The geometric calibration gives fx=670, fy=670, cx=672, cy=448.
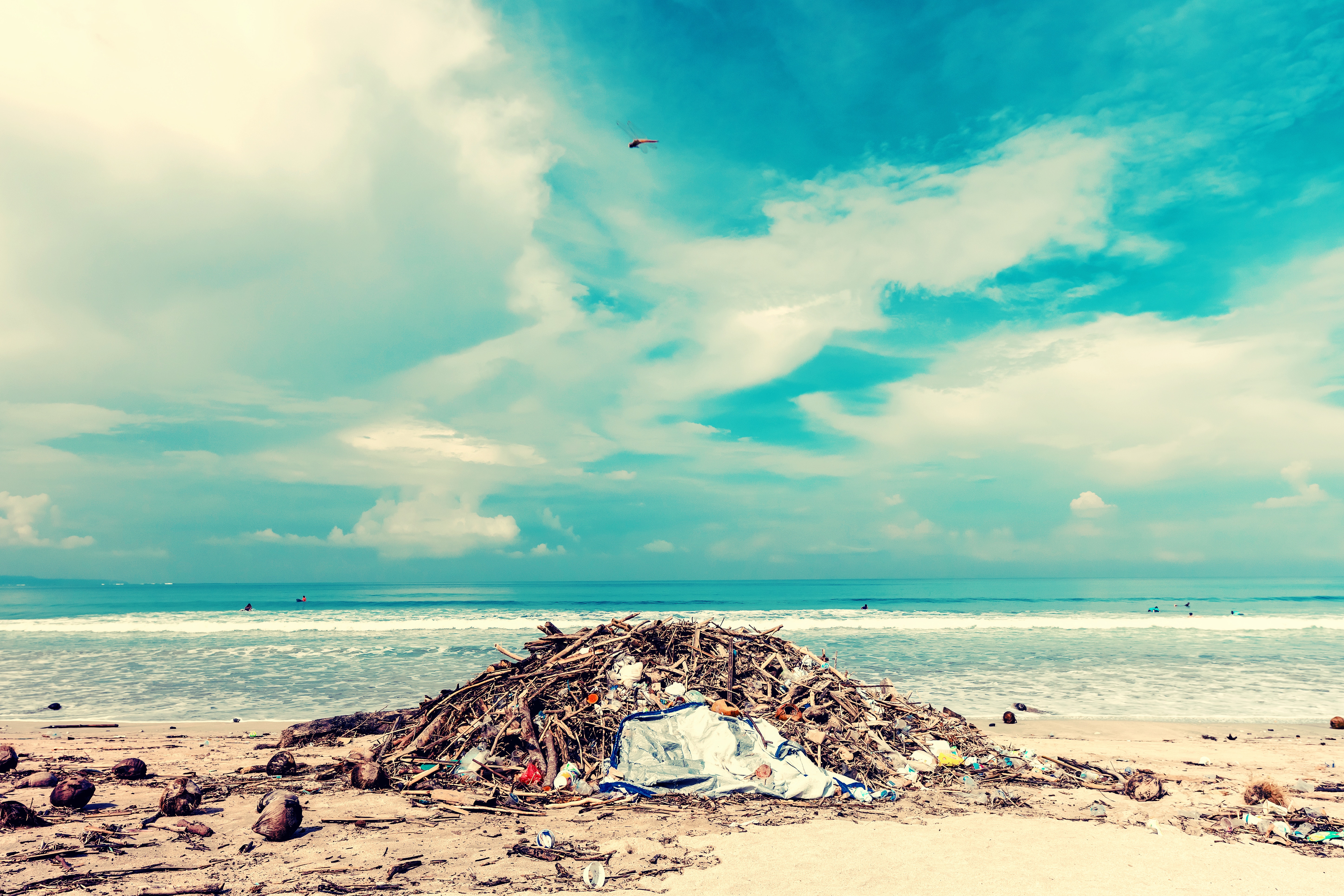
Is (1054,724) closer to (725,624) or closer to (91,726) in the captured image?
(725,624)

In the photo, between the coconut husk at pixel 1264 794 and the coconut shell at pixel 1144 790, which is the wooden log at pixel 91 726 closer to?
the coconut shell at pixel 1144 790

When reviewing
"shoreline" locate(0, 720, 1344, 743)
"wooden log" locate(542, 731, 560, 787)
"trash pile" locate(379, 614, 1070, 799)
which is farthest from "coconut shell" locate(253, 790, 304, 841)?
"shoreline" locate(0, 720, 1344, 743)

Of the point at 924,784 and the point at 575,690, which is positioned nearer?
the point at 924,784

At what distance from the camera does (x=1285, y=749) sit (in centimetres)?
1178

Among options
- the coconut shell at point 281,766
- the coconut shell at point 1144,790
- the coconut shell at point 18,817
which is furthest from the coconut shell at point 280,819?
the coconut shell at point 1144,790

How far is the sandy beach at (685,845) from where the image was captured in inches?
239

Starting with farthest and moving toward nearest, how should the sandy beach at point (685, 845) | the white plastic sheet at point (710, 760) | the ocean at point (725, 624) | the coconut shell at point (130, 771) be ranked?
the ocean at point (725, 624)
the coconut shell at point (130, 771)
the white plastic sheet at point (710, 760)
the sandy beach at point (685, 845)

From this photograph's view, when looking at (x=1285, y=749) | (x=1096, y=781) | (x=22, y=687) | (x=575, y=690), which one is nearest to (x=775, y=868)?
(x=575, y=690)

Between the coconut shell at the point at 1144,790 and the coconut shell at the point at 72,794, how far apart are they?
42.5 feet

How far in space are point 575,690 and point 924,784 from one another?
16.2 feet

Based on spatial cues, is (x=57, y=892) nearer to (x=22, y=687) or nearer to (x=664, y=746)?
(x=664, y=746)

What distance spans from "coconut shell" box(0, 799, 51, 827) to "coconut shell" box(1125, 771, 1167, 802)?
42.5 ft

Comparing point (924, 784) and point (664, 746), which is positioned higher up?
point (664, 746)

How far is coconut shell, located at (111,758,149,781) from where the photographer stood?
9.25 metres
